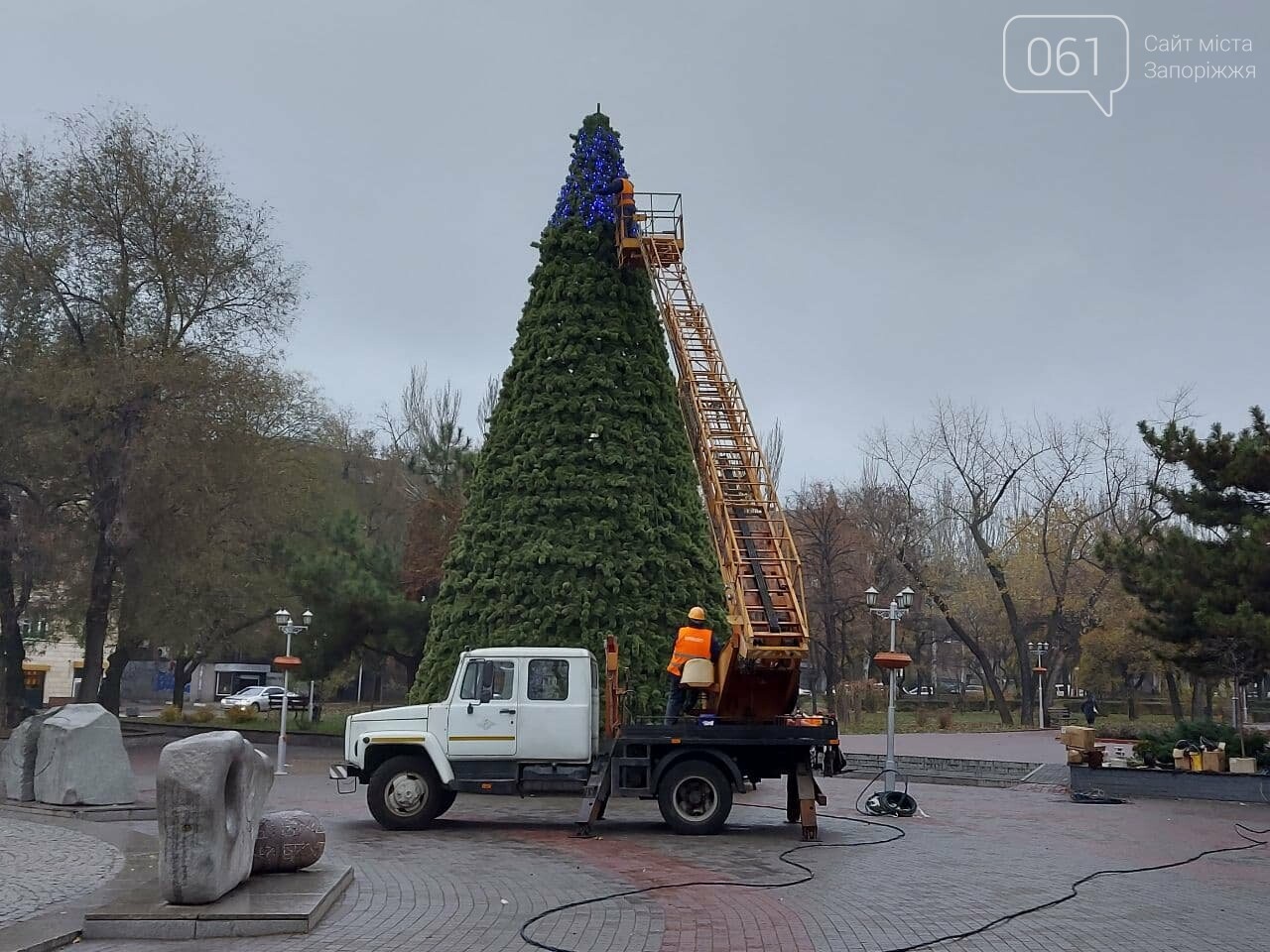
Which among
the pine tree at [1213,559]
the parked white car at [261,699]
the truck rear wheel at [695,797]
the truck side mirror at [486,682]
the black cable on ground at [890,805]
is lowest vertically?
the parked white car at [261,699]

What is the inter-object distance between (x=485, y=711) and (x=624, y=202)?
10.8 meters

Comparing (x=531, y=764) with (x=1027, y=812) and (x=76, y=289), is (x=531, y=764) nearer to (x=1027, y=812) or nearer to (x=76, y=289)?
(x=1027, y=812)

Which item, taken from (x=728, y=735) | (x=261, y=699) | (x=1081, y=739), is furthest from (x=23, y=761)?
(x=261, y=699)

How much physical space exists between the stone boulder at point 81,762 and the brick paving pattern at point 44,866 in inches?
46.9

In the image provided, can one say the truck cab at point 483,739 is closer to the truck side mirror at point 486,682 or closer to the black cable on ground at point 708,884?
the truck side mirror at point 486,682

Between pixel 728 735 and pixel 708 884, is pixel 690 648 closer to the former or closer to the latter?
pixel 728 735

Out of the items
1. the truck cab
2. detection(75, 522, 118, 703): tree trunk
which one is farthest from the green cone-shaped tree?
detection(75, 522, 118, 703): tree trunk

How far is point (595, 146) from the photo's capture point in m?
23.2

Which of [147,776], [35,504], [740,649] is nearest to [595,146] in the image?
[740,649]

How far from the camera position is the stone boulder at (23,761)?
54.9ft

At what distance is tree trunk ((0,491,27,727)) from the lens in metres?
30.0

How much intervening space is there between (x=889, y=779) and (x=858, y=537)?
3572 cm

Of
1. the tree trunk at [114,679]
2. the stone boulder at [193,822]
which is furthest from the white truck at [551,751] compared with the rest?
the tree trunk at [114,679]

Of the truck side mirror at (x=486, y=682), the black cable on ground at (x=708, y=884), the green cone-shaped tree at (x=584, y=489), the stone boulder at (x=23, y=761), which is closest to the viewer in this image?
the black cable on ground at (x=708, y=884)
